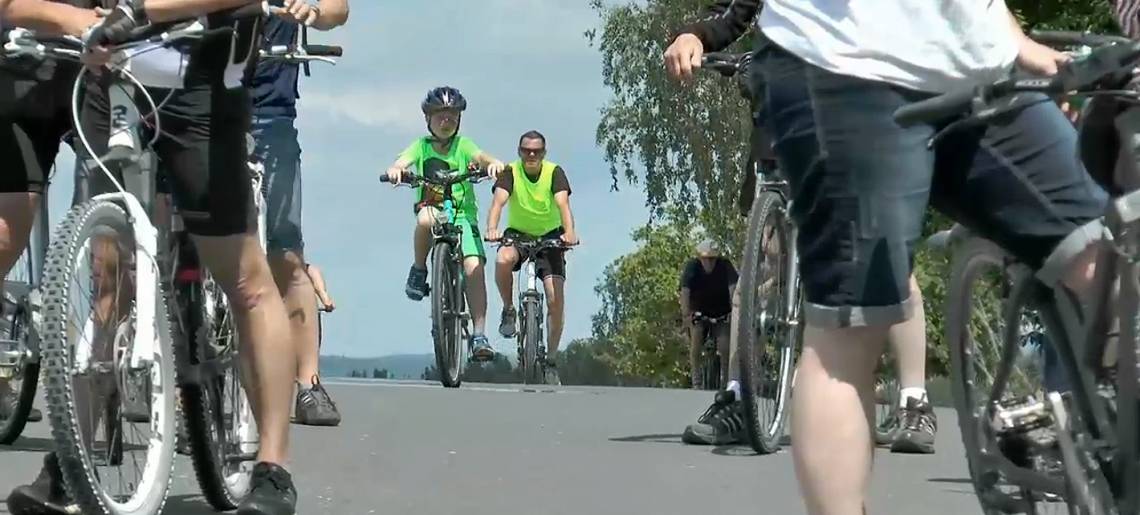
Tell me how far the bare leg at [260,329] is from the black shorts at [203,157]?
61mm

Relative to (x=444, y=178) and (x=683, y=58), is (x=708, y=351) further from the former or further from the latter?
(x=683, y=58)

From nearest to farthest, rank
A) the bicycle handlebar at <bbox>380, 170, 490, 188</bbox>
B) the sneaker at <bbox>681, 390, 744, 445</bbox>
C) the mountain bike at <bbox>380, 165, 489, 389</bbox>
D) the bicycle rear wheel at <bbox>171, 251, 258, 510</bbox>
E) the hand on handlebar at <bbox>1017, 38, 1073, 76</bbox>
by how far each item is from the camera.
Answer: the hand on handlebar at <bbox>1017, 38, 1073, 76</bbox>, the bicycle rear wheel at <bbox>171, 251, 258, 510</bbox>, the sneaker at <bbox>681, 390, 744, 445</bbox>, the bicycle handlebar at <bbox>380, 170, 490, 188</bbox>, the mountain bike at <bbox>380, 165, 489, 389</bbox>

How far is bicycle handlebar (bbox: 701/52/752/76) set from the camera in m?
7.77

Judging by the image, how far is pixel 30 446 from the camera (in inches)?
330

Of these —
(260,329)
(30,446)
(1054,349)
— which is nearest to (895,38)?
(1054,349)

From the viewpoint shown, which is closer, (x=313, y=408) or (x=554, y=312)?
(x=313, y=408)

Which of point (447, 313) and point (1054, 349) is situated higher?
point (447, 313)

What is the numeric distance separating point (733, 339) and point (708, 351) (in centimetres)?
1642

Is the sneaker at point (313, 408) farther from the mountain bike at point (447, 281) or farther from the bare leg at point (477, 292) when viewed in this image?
the bare leg at point (477, 292)

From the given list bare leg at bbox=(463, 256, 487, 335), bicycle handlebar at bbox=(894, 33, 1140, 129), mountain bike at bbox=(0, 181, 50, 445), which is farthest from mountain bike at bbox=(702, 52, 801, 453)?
bare leg at bbox=(463, 256, 487, 335)

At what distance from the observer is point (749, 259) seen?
8.09m

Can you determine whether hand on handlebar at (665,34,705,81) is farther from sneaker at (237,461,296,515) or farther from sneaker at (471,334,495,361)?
sneaker at (471,334,495,361)

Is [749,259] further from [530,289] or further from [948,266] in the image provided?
[530,289]

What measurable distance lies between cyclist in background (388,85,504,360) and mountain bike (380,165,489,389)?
53 mm
